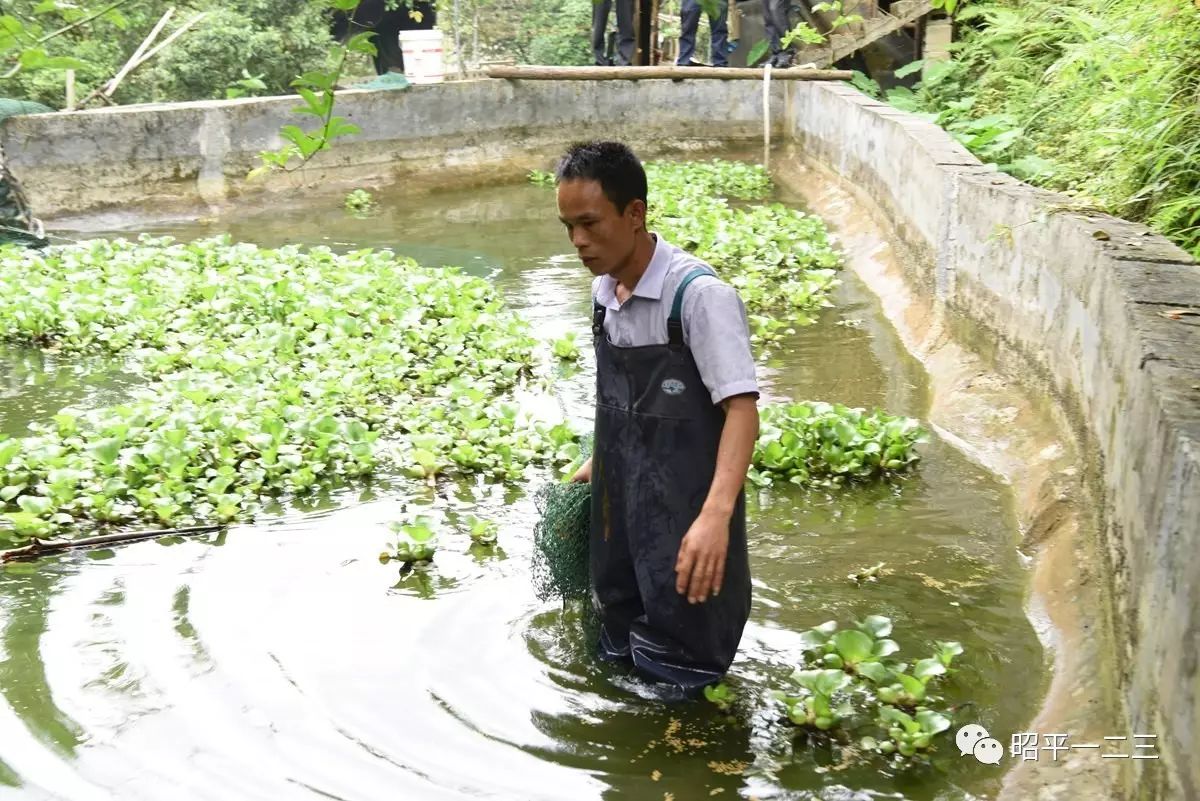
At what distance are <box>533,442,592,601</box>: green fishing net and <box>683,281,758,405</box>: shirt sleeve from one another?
0.84m

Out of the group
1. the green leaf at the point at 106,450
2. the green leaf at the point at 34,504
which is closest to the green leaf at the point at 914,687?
the green leaf at the point at 34,504

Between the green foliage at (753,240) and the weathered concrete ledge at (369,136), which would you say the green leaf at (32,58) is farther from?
the weathered concrete ledge at (369,136)

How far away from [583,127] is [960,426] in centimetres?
1148

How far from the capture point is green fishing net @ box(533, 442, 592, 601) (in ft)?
13.1

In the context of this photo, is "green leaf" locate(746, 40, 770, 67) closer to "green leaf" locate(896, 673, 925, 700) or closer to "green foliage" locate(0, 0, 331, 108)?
"green foliage" locate(0, 0, 331, 108)

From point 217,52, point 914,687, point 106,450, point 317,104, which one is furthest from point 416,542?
point 217,52

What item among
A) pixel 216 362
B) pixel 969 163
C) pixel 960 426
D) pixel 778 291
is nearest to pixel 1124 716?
pixel 960 426

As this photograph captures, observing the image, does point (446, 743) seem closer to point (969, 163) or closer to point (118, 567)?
point (118, 567)

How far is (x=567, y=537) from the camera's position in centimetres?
403

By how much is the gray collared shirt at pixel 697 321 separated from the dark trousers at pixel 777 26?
1343 centimetres

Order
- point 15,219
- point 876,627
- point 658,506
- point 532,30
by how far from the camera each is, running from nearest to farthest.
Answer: point 658,506 < point 876,627 < point 15,219 < point 532,30

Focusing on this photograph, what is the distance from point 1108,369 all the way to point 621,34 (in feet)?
46.1

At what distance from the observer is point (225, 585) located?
15.6 ft

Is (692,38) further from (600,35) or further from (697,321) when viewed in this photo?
(697,321)
